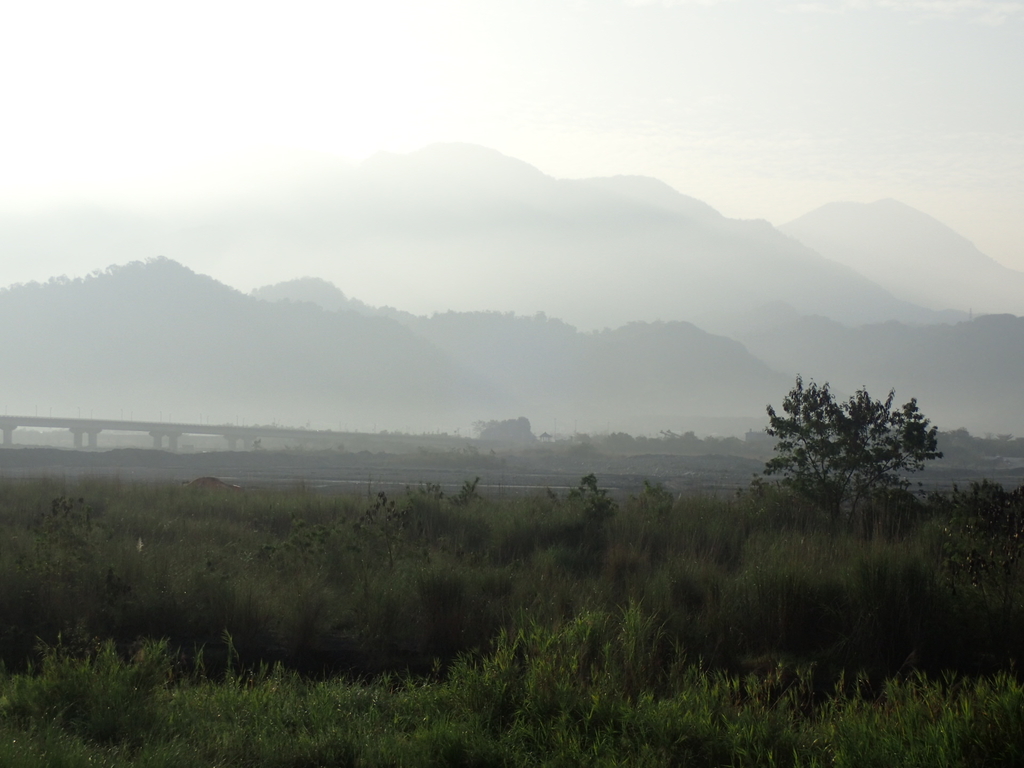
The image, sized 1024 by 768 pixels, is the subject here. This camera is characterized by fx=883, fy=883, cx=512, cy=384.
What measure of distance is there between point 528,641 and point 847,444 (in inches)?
327

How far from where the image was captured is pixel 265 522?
14.8 m

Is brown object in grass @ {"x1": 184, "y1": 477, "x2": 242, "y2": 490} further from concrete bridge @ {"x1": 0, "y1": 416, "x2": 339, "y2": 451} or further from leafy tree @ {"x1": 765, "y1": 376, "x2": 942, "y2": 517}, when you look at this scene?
concrete bridge @ {"x1": 0, "y1": 416, "x2": 339, "y2": 451}

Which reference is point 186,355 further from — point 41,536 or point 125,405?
point 41,536

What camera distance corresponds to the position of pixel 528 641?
6.97 meters

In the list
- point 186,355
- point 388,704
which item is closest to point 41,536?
point 388,704

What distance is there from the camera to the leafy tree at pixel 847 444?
13.2 meters

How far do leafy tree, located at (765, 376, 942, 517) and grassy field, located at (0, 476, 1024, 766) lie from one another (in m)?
0.60

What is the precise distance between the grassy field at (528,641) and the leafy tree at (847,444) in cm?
60

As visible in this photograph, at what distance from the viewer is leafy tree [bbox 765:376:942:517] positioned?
13.2m

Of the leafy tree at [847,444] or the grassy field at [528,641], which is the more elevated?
the leafy tree at [847,444]

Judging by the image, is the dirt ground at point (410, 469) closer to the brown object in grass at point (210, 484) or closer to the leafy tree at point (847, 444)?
the brown object in grass at point (210, 484)

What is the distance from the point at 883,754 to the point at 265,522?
464 inches

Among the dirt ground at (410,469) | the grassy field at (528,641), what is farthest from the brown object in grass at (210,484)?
the grassy field at (528,641)

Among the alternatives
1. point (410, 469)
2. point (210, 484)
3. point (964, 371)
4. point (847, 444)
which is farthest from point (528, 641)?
point (964, 371)
